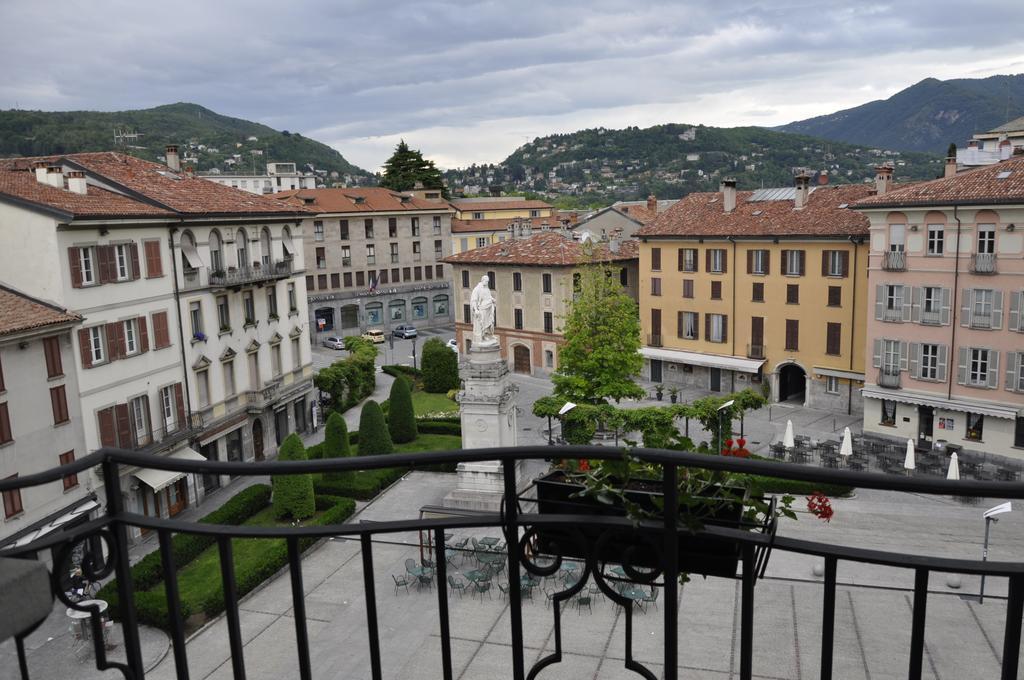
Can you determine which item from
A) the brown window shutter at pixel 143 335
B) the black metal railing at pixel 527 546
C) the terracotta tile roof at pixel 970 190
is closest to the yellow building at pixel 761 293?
the terracotta tile roof at pixel 970 190

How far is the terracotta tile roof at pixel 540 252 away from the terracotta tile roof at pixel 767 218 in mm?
4558

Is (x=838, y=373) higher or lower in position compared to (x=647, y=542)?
lower

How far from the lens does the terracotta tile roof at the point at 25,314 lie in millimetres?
25500

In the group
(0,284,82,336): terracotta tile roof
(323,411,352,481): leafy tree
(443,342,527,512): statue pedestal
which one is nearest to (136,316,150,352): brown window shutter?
(0,284,82,336): terracotta tile roof

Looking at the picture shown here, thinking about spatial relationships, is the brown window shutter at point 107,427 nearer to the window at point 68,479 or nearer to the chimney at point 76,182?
the window at point 68,479

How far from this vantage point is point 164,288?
33.3 m

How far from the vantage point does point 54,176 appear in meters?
30.5

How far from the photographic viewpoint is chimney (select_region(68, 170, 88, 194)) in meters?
31.1

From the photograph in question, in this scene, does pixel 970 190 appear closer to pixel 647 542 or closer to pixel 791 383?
pixel 791 383

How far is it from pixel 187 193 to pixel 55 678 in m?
24.5

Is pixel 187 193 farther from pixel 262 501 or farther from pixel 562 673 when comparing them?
pixel 562 673

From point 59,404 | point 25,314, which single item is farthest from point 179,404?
point 25,314

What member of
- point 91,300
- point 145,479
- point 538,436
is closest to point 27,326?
point 91,300

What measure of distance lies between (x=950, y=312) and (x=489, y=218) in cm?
6181
